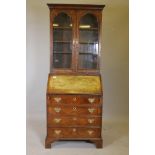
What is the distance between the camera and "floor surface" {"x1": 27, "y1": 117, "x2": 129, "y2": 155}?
11.9ft

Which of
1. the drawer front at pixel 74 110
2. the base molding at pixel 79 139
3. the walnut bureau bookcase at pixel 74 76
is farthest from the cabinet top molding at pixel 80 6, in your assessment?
the base molding at pixel 79 139

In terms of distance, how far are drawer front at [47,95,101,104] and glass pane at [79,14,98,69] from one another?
0.52 meters

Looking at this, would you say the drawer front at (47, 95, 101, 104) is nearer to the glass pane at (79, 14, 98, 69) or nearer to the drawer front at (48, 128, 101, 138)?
the drawer front at (48, 128, 101, 138)

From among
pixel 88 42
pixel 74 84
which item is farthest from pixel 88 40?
pixel 74 84

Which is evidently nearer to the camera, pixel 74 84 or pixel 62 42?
pixel 74 84

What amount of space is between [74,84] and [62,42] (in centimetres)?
69

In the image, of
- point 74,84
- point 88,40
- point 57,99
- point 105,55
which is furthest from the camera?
point 105,55

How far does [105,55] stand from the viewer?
5.47 metres

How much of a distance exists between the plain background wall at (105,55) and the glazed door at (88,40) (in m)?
1.32

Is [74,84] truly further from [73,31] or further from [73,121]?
[73,31]

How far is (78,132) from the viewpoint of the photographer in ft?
12.6

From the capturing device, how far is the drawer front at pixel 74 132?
382 cm

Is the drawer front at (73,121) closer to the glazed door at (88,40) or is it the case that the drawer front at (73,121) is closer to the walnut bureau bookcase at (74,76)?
the walnut bureau bookcase at (74,76)
